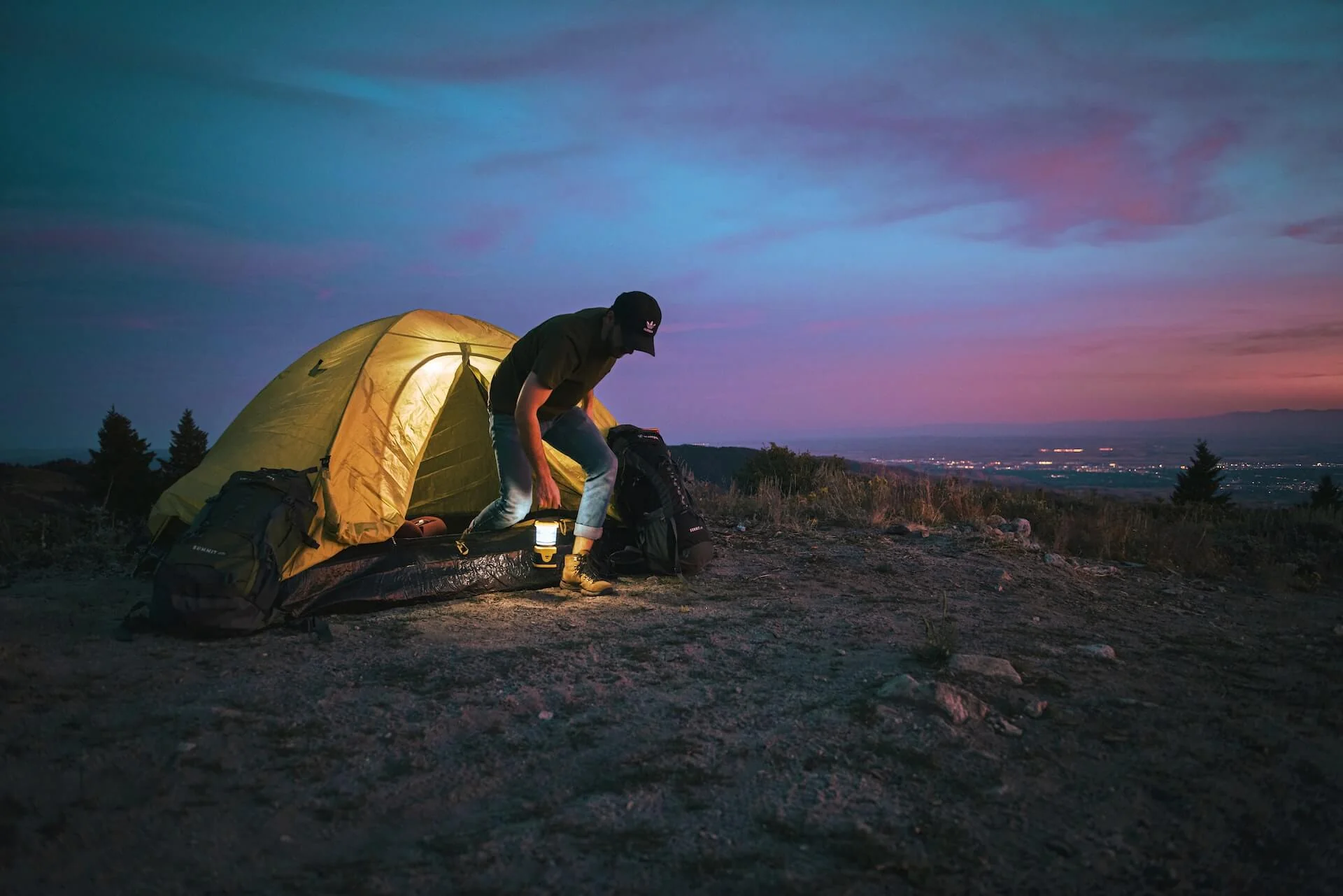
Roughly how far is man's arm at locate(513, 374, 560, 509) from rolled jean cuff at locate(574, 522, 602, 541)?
482 mm

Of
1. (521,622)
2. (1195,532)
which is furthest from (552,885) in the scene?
(1195,532)

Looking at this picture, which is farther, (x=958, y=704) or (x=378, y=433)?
(x=378, y=433)

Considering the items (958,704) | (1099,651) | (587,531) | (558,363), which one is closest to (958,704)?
(958,704)

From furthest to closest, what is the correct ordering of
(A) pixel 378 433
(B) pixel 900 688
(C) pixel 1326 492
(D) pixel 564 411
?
(C) pixel 1326 492 < (A) pixel 378 433 < (D) pixel 564 411 < (B) pixel 900 688

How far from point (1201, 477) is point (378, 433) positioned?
3486 cm

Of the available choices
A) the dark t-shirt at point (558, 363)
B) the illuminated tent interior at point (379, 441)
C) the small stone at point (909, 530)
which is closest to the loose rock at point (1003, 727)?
the dark t-shirt at point (558, 363)

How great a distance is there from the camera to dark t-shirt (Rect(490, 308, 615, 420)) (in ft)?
17.0

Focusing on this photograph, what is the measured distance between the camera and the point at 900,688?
336 centimetres

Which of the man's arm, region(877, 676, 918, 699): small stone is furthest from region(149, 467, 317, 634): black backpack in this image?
region(877, 676, 918, 699): small stone

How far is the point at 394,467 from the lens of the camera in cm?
596

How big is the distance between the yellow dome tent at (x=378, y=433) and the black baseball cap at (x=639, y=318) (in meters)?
1.84

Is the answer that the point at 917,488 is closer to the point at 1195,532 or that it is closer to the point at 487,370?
the point at 1195,532

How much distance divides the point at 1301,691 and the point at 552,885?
360cm

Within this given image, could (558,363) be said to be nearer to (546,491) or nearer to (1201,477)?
(546,491)
